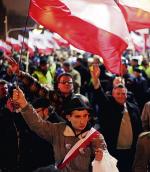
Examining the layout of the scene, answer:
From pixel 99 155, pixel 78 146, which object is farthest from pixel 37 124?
pixel 99 155

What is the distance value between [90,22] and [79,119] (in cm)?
152

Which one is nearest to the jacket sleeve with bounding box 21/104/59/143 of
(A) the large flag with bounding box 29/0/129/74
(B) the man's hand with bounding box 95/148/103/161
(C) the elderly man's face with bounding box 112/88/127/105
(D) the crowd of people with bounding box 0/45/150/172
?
(D) the crowd of people with bounding box 0/45/150/172

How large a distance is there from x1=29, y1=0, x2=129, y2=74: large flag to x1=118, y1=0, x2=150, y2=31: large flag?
17.3 inches

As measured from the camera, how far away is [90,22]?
6453 millimetres

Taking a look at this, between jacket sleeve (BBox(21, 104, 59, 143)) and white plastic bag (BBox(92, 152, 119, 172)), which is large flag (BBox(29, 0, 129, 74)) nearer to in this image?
jacket sleeve (BBox(21, 104, 59, 143))

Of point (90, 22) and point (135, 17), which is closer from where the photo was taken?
point (90, 22)

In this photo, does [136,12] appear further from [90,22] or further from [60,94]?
[60,94]

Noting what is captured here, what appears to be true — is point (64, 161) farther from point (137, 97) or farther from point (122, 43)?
point (137, 97)

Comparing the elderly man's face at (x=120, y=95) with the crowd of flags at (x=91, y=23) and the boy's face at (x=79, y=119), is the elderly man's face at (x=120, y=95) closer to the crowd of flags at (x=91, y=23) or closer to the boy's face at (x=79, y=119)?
the crowd of flags at (x=91, y=23)

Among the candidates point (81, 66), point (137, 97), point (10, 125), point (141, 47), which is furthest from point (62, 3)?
point (141, 47)

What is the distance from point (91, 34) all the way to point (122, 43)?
1.39 feet

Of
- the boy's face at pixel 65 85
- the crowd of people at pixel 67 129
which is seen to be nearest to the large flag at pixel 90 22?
the crowd of people at pixel 67 129

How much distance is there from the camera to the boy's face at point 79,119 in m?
5.41

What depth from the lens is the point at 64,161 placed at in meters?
4.98
